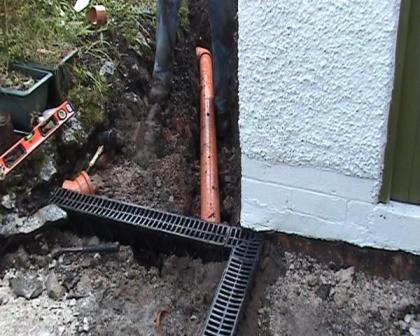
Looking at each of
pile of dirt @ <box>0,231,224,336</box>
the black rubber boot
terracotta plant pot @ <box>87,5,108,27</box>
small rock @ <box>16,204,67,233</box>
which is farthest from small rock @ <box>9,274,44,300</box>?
terracotta plant pot @ <box>87,5,108,27</box>

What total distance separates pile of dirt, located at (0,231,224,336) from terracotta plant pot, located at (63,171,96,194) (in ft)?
0.75

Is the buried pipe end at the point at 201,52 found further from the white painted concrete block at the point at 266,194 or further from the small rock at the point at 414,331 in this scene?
the small rock at the point at 414,331

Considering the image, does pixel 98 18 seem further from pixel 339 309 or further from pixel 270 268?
pixel 339 309

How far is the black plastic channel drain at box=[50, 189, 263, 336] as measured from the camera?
7.16 feet

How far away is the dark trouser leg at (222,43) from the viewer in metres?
2.87

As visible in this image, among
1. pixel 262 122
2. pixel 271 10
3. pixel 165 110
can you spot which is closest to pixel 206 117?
pixel 165 110

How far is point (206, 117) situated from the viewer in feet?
10.5

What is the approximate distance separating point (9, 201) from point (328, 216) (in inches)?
47.1

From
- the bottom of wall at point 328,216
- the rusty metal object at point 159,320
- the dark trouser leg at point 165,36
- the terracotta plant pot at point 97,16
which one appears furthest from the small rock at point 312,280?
the terracotta plant pot at point 97,16

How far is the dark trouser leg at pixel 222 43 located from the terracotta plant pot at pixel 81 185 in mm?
749

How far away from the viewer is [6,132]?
255 cm

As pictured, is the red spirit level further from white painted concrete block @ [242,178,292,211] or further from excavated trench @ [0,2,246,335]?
white painted concrete block @ [242,178,292,211]

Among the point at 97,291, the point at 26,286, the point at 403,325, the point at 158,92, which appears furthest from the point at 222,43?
the point at 403,325

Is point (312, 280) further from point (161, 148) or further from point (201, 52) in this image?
point (201, 52)
